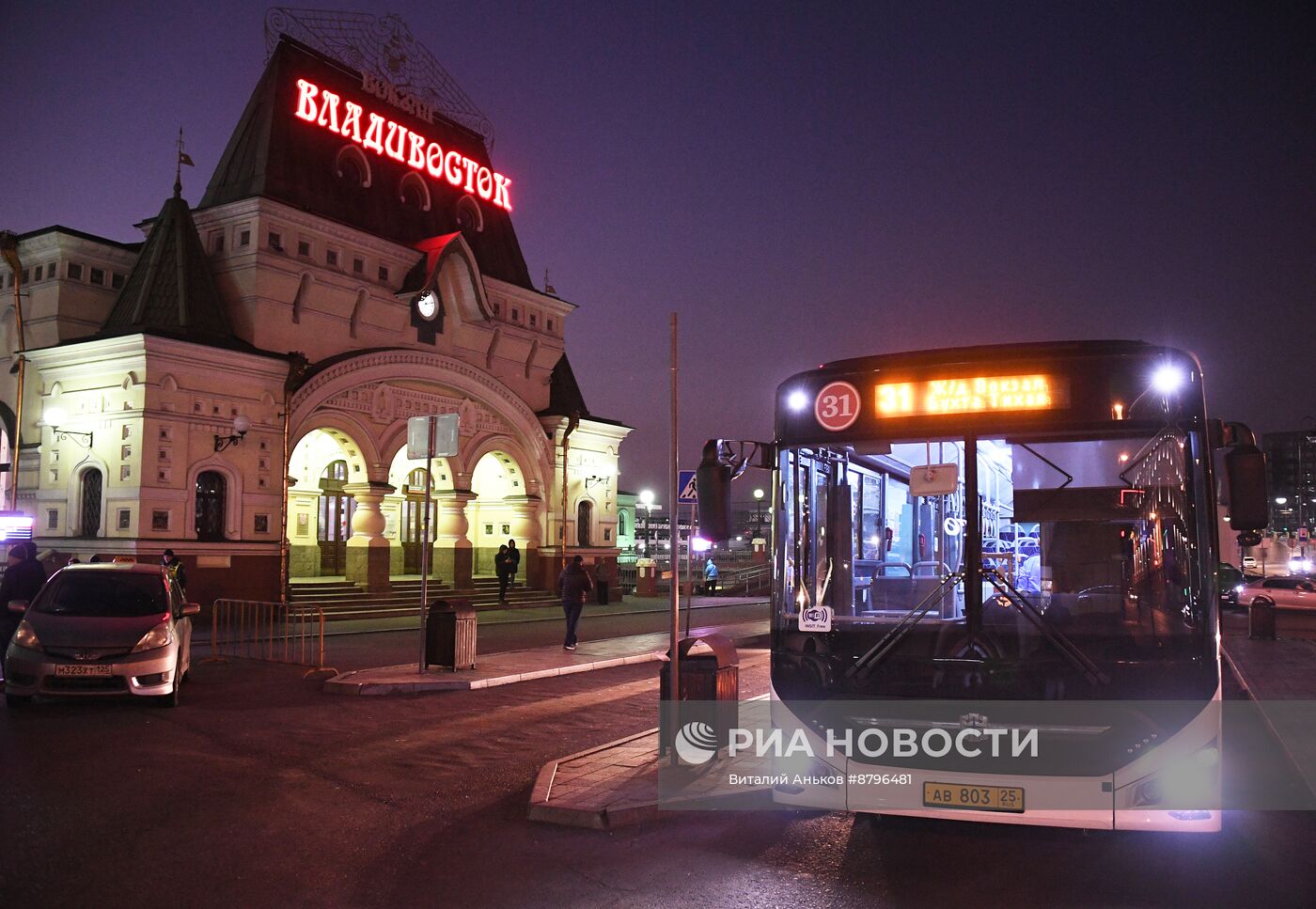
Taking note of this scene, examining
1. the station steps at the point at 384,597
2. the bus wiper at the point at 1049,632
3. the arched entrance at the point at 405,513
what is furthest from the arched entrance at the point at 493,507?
the bus wiper at the point at 1049,632

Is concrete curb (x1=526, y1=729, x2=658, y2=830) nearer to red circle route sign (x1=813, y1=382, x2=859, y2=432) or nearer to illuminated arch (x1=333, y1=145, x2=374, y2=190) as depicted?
red circle route sign (x1=813, y1=382, x2=859, y2=432)

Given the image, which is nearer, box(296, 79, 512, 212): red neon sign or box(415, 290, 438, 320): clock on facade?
box(296, 79, 512, 212): red neon sign

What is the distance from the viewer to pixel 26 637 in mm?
10914

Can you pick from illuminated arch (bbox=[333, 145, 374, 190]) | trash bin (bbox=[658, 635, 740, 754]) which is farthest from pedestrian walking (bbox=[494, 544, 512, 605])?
trash bin (bbox=[658, 635, 740, 754])

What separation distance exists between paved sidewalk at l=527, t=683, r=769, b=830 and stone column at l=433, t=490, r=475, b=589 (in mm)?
20480

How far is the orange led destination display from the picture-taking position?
6.30 metres

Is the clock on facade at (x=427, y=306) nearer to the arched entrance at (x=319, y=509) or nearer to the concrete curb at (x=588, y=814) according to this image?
the arched entrance at (x=319, y=509)

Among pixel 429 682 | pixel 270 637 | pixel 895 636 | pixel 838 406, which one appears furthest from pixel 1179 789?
pixel 270 637

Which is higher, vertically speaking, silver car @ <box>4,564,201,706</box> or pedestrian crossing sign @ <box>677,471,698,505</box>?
pedestrian crossing sign @ <box>677,471,698,505</box>

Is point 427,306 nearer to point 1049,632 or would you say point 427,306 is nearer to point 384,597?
point 384,597

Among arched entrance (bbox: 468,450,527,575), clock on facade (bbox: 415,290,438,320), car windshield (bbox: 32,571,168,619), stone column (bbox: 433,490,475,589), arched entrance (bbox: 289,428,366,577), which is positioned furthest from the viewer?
arched entrance (bbox: 468,450,527,575)

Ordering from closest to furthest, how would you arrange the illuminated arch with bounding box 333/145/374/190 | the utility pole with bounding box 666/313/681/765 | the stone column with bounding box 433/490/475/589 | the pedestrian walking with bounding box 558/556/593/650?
the utility pole with bounding box 666/313/681/765, the pedestrian walking with bounding box 558/556/593/650, the illuminated arch with bounding box 333/145/374/190, the stone column with bounding box 433/490/475/589

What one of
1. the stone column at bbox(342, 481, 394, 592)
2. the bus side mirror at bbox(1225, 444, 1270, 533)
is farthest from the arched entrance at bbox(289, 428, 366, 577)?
the bus side mirror at bbox(1225, 444, 1270, 533)

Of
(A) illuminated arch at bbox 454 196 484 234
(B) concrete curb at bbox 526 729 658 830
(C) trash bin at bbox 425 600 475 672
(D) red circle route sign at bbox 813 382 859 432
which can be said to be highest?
(A) illuminated arch at bbox 454 196 484 234
